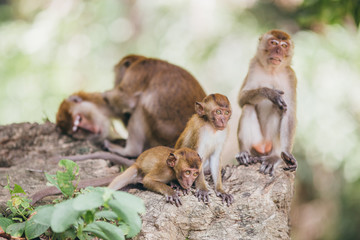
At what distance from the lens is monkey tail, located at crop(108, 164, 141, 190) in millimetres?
4305

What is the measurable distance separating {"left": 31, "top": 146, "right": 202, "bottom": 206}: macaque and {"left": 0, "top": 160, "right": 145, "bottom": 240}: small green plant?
0.51 metres

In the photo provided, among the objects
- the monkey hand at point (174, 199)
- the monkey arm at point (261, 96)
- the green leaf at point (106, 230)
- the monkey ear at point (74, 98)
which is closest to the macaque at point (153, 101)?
the monkey ear at point (74, 98)

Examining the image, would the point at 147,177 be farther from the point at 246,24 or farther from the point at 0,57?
the point at 0,57

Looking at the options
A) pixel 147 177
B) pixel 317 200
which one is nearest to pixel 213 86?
pixel 317 200

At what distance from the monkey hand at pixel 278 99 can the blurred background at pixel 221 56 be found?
1605mm

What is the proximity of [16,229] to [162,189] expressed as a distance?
119 centimetres

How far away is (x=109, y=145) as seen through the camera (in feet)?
20.9

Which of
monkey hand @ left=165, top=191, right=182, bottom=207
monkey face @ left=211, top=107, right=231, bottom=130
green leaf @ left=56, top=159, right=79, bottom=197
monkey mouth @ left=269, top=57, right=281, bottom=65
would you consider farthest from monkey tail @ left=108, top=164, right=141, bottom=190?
monkey mouth @ left=269, top=57, right=281, bottom=65

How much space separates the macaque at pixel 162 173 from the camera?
3875 millimetres

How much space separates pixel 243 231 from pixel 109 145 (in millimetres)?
3063

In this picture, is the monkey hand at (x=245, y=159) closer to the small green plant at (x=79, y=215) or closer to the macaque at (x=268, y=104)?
the macaque at (x=268, y=104)

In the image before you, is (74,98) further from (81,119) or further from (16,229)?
(16,229)

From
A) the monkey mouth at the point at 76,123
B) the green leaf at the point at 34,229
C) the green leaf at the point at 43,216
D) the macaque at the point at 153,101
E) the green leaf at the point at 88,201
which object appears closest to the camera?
the green leaf at the point at 88,201

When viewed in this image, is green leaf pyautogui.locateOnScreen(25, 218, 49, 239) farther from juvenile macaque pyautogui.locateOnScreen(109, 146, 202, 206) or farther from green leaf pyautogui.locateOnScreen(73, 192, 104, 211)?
juvenile macaque pyautogui.locateOnScreen(109, 146, 202, 206)
